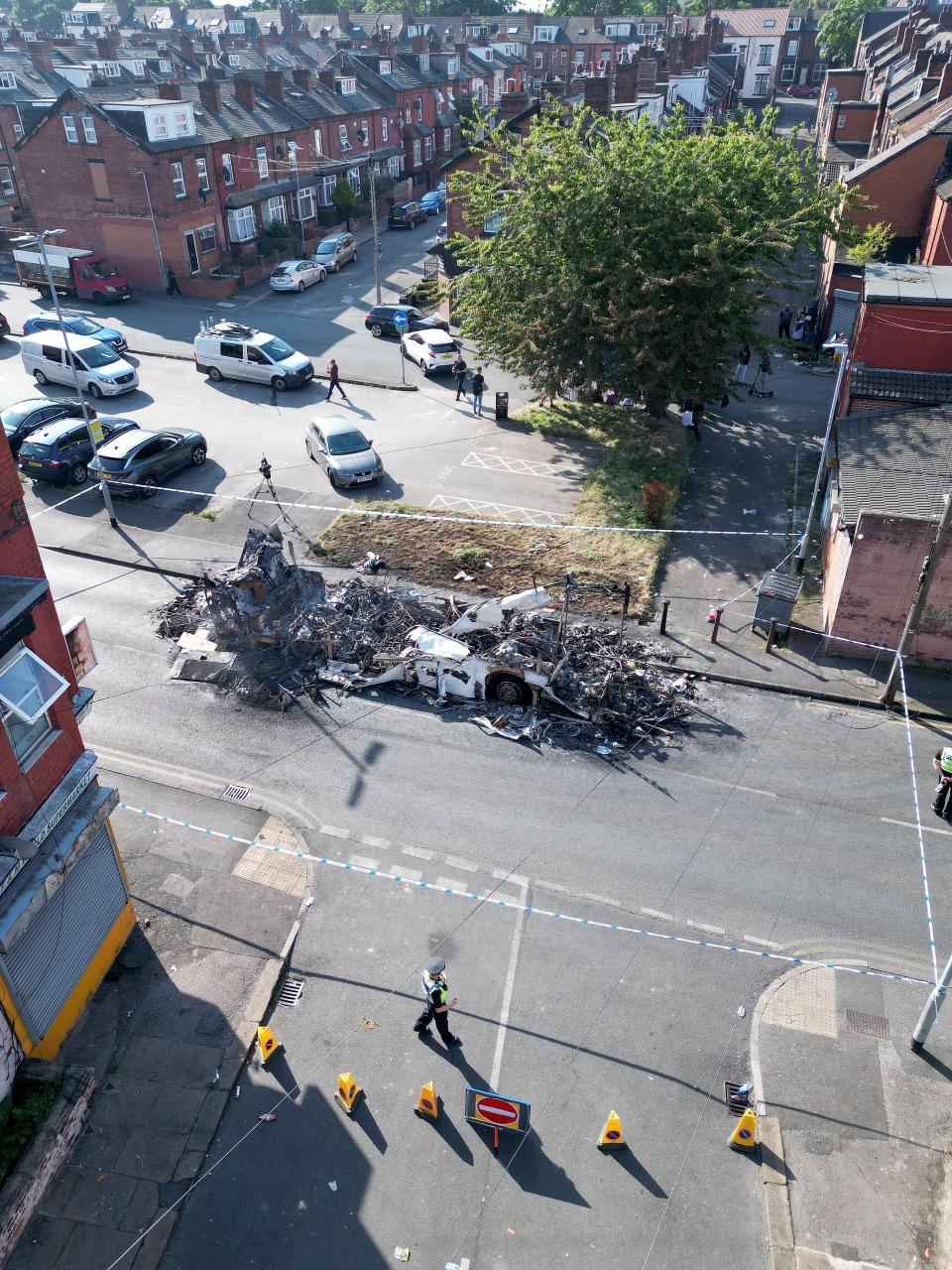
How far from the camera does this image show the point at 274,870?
13633mm

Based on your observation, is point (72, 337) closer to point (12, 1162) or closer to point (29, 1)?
point (12, 1162)

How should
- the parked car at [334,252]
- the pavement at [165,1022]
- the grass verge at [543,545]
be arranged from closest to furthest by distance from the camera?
the pavement at [165,1022] → the grass verge at [543,545] → the parked car at [334,252]

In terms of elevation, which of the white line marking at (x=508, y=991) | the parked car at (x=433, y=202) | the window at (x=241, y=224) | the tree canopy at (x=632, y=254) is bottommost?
the white line marking at (x=508, y=991)

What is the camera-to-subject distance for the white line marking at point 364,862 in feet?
44.9

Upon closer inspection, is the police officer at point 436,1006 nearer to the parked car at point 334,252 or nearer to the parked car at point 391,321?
the parked car at point 391,321

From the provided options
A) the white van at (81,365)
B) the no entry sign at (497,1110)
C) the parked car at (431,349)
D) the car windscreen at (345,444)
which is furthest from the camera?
the parked car at (431,349)

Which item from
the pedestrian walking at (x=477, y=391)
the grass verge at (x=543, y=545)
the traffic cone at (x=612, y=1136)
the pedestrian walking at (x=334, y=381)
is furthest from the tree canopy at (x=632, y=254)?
the traffic cone at (x=612, y=1136)

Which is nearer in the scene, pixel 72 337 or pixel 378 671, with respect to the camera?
pixel 378 671

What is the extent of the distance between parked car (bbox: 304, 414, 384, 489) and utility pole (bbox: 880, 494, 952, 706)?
14693 mm

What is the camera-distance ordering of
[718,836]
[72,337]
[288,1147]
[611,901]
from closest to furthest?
[288,1147], [611,901], [718,836], [72,337]

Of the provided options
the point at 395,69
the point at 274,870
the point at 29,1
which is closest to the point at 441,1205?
the point at 274,870

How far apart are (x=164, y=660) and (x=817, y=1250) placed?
1511 cm

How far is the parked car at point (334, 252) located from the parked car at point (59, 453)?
24.9m

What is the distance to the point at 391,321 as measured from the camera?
37031mm
